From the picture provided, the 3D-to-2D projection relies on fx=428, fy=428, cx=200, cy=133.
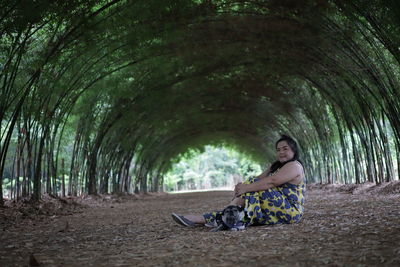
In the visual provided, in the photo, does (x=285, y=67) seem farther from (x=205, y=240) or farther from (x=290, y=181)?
(x=205, y=240)

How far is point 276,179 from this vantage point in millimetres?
3619

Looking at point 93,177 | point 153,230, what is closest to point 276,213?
point 153,230

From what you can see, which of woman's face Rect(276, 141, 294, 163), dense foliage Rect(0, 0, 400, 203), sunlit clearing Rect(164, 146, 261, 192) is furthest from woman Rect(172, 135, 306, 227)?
sunlit clearing Rect(164, 146, 261, 192)

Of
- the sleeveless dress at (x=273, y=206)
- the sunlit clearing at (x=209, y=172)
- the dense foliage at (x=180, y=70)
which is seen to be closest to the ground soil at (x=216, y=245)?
A: the sleeveless dress at (x=273, y=206)

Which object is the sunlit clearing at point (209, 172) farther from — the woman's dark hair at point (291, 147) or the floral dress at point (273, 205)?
the floral dress at point (273, 205)

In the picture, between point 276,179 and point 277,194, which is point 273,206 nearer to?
point 277,194

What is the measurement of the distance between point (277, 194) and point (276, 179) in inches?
5.1

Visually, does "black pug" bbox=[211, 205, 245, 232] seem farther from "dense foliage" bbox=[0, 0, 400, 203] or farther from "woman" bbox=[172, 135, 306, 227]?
"dense foliage" bbox=[0, 0, 400, 203]

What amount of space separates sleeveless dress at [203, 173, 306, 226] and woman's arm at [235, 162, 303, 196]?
5 cm

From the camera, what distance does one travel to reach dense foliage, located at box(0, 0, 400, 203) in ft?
19.1

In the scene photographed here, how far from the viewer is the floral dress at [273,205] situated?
11.9 feet

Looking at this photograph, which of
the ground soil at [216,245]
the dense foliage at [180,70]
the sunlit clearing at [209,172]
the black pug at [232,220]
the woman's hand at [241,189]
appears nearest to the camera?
the ground soil at [216,245]

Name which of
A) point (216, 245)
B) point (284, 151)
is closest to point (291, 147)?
point (284, 151)

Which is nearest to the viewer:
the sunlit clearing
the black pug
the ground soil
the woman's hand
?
the ground soil
